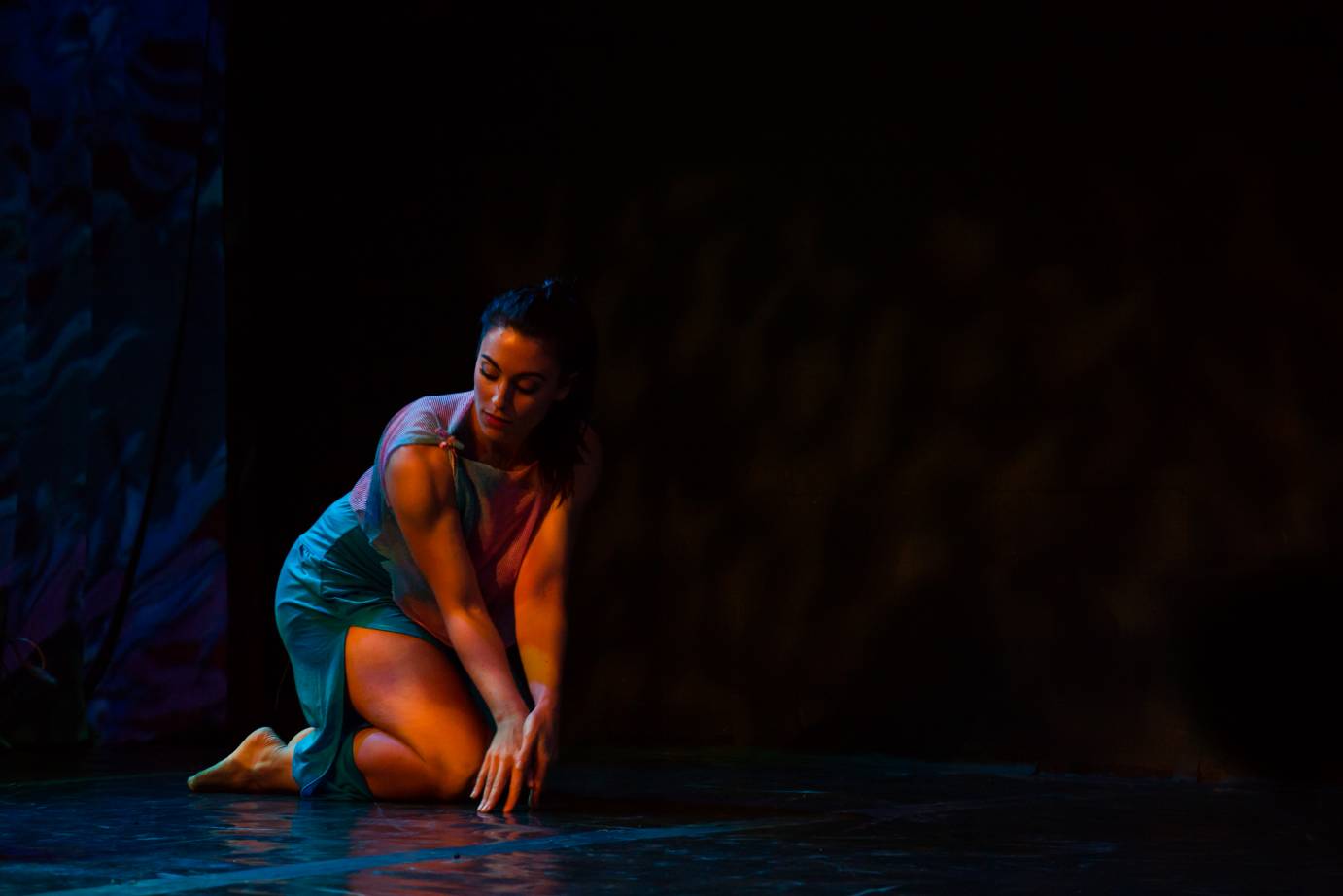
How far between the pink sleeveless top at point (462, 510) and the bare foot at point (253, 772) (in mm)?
325

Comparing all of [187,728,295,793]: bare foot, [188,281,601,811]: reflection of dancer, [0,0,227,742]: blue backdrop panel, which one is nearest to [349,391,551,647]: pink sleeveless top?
[188,281,601,811]: reflection of dancer

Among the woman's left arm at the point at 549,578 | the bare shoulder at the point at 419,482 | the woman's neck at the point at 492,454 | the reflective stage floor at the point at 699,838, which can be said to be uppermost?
the woman's neck at the point at 492,454

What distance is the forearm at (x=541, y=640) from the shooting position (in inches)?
102

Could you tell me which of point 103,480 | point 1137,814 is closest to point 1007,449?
point 1137,814

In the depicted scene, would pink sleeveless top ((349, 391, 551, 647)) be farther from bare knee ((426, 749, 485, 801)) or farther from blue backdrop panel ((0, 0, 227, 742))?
blue backdrop panel ((0, 0, 227, 742))

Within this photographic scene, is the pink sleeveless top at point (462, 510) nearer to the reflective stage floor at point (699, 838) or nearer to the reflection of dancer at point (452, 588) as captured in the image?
the reflection of dancer at point (452, 588)

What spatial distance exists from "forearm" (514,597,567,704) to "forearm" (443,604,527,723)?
0.04 metres

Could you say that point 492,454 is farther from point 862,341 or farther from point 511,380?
point 862,341

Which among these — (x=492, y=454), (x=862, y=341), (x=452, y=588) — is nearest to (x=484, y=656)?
(x=452, y=588)

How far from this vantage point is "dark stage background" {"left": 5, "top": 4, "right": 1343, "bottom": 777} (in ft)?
11.0

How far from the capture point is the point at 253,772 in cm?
281

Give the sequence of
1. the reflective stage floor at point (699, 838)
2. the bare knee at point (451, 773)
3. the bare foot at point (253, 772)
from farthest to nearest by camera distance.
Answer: the bare foot at point (253, 772) < the bare knee at point (451, 773) < the reflective stage floor at point (699, 838)

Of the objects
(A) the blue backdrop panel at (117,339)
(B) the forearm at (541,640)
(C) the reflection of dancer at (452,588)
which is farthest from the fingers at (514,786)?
(A) the blue backdrop panel at (117,339)

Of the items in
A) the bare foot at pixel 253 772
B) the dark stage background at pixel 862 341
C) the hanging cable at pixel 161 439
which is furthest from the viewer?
the hanging cable at pixel 161 439
